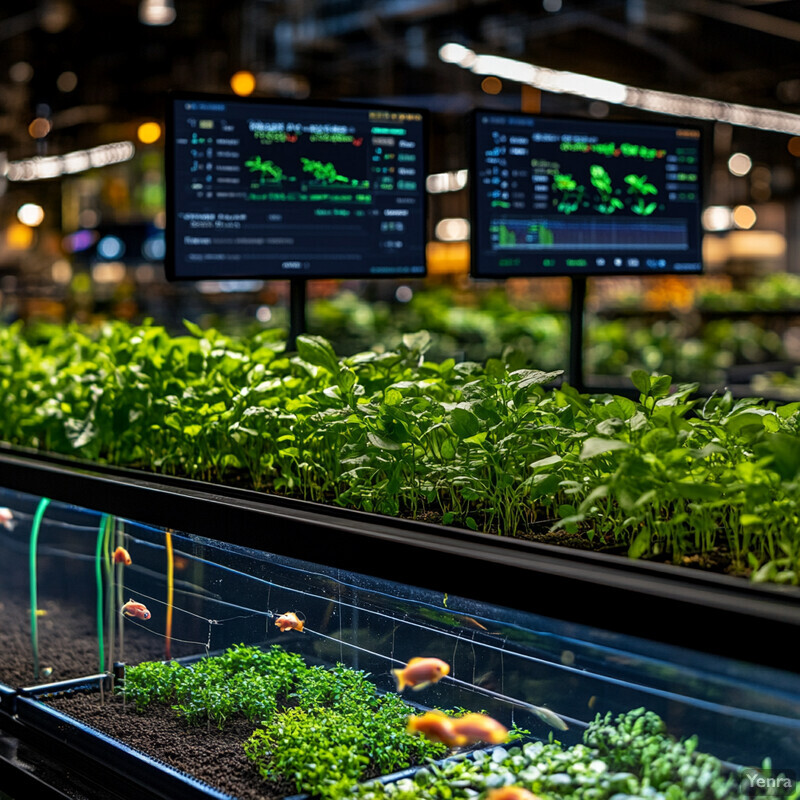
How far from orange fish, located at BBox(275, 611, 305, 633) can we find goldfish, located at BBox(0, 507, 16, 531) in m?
1.37

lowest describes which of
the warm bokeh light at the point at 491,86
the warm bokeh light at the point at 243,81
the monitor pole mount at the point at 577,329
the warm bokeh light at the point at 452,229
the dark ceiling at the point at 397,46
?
the monitor pole mount at the point at 577,329

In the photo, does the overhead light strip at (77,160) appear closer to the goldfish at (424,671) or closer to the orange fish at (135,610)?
the orange fish at (135,610)

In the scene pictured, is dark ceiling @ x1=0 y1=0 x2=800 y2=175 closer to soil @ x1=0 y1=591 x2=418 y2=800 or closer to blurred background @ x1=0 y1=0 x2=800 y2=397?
blurred background @ x1=0 y1=0 x2=800 y2=397

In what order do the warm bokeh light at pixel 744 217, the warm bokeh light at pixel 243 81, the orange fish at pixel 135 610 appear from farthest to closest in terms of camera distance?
the warm bokeh light at pixel 744 217 < the warm bokeh light at pixel 243 81 < the orange fish at pixel 135 610

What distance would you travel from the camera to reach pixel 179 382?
8.55 feet

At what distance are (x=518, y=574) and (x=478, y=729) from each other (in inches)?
10.2

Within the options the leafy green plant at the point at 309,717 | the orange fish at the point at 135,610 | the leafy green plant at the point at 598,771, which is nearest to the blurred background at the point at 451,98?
the orange fish at the point at 135,610

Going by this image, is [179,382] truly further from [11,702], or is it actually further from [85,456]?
[11,702]

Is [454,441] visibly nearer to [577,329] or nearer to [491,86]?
[577,329]

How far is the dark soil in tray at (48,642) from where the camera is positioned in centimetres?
275

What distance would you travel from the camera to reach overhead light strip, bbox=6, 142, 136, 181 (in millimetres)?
14887

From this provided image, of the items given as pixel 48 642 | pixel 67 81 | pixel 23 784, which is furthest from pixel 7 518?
pixel 67 81

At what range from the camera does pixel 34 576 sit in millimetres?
2971

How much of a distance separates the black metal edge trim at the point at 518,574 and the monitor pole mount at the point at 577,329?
154 cm
